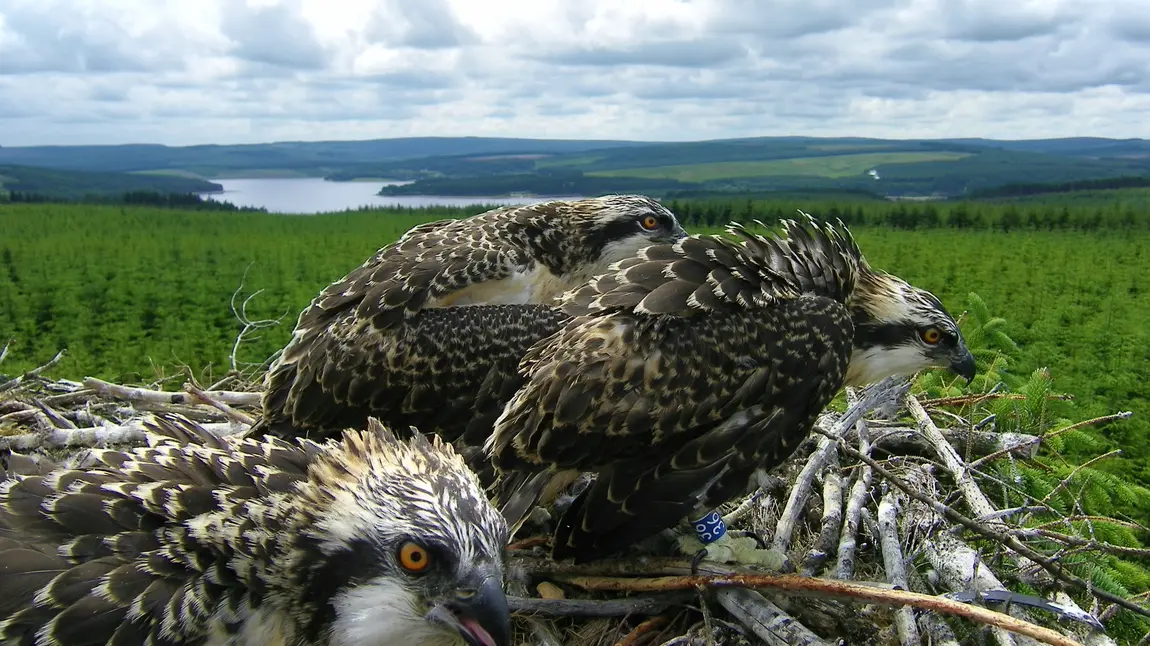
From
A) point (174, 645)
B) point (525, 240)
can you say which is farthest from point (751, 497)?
point (174, 645)

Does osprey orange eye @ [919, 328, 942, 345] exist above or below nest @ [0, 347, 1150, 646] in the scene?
above

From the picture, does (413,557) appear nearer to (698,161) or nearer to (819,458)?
(819,458)

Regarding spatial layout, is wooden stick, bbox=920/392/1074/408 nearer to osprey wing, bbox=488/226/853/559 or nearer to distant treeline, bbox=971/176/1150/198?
osprey wing, bbox=488/226/853/559

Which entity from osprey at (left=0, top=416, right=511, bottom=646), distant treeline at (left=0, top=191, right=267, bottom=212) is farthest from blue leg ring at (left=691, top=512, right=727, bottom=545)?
A: distant treeline at (left=0, top=191, right=267, bottom=212)

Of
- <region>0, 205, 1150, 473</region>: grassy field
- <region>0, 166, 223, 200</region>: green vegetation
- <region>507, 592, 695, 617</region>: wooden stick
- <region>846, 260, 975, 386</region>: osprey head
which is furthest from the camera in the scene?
<region>0, 166, 223, 200</region>: green vegetation

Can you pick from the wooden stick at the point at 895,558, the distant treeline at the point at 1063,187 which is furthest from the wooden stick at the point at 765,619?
the distant treeline at the point at 1063,187

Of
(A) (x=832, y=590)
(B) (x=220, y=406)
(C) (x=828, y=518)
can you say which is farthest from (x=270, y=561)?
(B) (x=220, y=406)

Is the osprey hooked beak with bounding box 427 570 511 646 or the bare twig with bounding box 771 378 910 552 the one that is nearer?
the osprey hooked beak with bounding box 427 570 511 646

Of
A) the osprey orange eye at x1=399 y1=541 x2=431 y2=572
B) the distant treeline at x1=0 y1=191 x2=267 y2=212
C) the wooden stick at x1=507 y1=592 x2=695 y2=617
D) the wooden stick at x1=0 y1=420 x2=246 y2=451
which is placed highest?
the osprey orange eye at x1=399 y1=541 x2=431 y2=572
